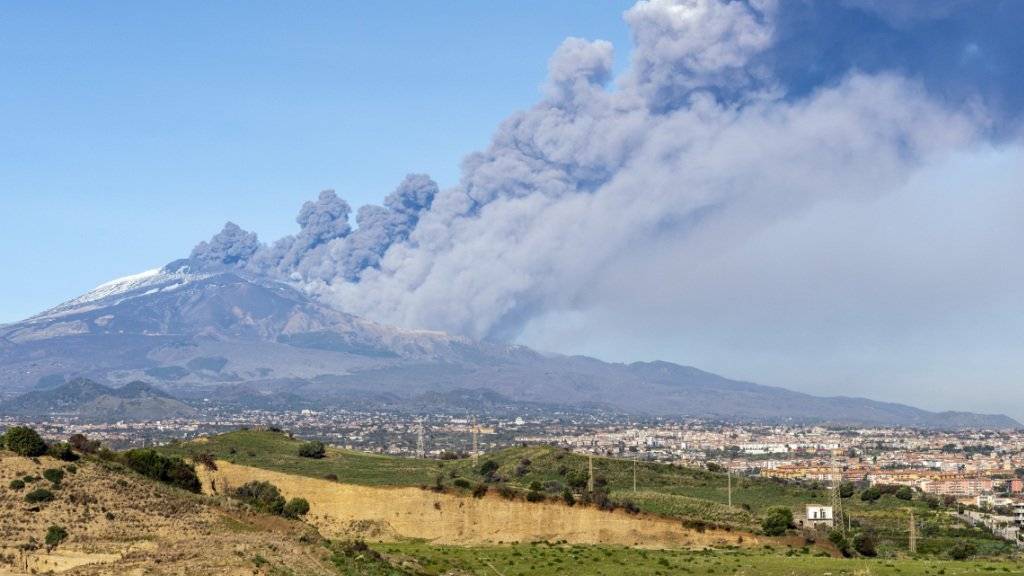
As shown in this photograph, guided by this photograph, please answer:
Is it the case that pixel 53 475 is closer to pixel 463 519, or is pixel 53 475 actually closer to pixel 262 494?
pixel 262 494

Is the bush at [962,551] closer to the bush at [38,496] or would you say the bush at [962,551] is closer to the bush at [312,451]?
the bush at [38,496]

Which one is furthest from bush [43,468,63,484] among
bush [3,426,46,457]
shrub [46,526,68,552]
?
shrub [46,526,68,552]

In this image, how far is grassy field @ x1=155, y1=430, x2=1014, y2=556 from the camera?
246 feet

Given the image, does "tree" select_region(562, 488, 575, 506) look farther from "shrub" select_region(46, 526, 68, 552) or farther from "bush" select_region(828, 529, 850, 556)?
"shrub" select_region(46, 526, 68, 552)

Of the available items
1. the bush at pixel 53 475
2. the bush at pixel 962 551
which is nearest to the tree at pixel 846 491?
the bush at pixel 962 551

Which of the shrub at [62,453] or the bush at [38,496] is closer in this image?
the bush at [38,496]

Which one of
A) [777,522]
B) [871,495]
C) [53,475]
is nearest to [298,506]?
[53,475]

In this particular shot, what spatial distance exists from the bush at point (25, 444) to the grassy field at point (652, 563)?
13.6 metres

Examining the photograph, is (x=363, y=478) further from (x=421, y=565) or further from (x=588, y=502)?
(x=421, y=565)

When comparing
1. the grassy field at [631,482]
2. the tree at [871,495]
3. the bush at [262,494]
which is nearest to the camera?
the bush at [262,494]

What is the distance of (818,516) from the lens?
278 ft

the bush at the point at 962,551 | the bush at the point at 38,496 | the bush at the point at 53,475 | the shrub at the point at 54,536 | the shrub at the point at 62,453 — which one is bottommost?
the bush at the point at 962,551

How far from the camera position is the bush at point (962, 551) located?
6275 cm

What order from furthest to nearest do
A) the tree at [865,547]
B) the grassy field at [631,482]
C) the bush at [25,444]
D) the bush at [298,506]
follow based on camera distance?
the grassy field at [631,482], the bush at [298,506], the tree at [865,547], the bush at [25,444]
